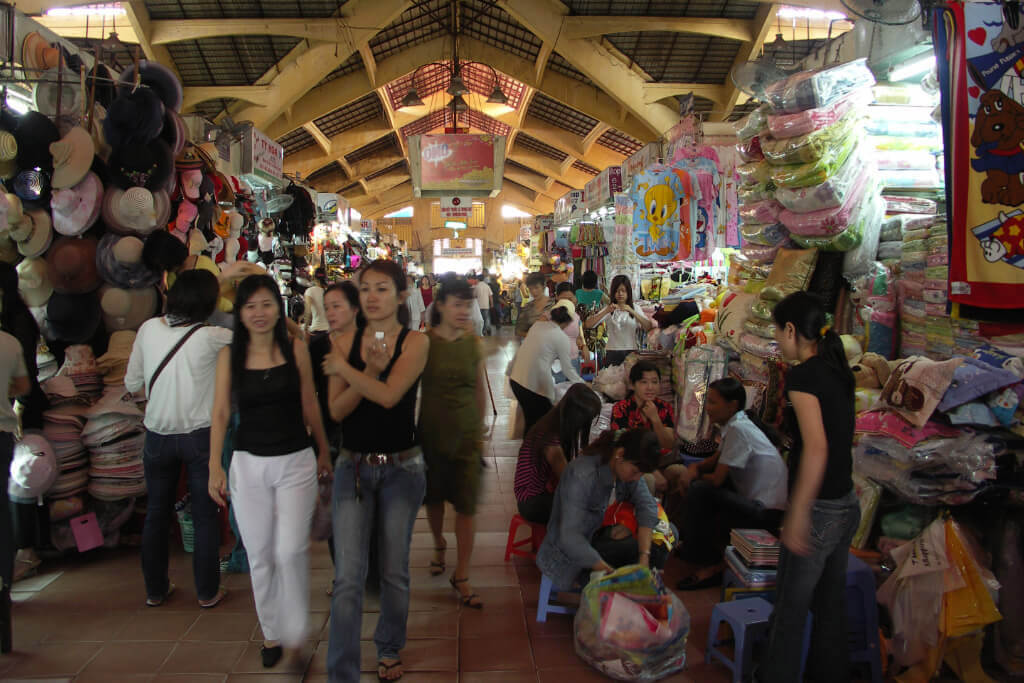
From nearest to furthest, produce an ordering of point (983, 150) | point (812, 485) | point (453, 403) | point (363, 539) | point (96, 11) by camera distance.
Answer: point (812, 485) < point (363, 539) < point (983, 150) < point (453, 403) < point (96, 11)

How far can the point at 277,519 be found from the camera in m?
2.25

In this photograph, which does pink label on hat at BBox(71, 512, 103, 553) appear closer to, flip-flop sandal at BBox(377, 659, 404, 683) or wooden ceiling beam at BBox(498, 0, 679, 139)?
flip-flop sandal at BBox(377, 659, 404, 683)

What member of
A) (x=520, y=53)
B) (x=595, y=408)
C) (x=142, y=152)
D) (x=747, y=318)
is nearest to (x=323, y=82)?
(x=520, y=53)

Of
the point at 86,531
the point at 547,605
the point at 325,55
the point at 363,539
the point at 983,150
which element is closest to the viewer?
the point at 363,539

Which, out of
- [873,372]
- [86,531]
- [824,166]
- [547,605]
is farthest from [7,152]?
[873,372]

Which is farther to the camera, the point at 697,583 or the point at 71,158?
the point at 71,158

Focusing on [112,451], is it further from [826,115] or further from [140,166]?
[826,115]

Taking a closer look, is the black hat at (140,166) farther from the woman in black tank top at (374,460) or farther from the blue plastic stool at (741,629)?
the blue plastic stool at (741,629)

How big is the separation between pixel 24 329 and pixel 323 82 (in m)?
10.5

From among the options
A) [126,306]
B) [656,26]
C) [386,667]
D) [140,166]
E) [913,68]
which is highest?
[656,26]

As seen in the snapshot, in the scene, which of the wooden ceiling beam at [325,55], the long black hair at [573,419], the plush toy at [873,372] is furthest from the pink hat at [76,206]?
the wooden ceiling beam at [325,55]

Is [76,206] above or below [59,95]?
below

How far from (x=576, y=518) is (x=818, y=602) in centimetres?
88

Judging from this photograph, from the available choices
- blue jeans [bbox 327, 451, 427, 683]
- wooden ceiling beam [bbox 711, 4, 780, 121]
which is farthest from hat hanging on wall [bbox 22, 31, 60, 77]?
wooden ceiling beam [bbox 711, 4, 780, 121]
